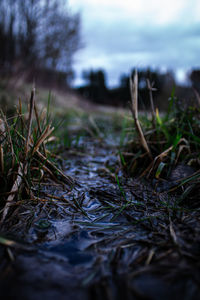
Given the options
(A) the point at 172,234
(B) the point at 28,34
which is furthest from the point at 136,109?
(B) the point at 28,34

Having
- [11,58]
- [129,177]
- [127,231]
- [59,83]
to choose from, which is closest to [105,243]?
[127,231]

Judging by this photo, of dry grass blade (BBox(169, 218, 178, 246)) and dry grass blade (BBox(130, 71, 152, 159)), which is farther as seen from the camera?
dry grass blade (BBox(130, 71, 152, 159))

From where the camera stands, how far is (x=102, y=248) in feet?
2.50

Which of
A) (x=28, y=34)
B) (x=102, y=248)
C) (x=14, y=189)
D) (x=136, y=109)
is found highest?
(x=28, y=34)

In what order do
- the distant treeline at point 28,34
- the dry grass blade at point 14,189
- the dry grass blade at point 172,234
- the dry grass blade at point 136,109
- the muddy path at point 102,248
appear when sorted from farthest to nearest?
the distant treeline at point 28,34 → the dry grass blade at point 136,109 → the dry grass blade at point 14,189 → the dry grass blade at point 172,234 → the muddy path at point 102,248

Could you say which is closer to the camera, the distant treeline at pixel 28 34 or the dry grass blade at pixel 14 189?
the dry grass blade at pixel 14 189

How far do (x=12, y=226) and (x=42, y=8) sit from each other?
36.2 feet

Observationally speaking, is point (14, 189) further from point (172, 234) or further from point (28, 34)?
point (28, 34)

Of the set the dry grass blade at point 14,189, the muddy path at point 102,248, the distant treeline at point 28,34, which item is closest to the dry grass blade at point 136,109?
the muddy path at point 102,248

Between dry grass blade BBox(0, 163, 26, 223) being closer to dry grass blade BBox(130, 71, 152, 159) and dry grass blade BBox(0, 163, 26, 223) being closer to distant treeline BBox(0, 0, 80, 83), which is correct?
dry grass blade BBox(130, 71, 152, 159)

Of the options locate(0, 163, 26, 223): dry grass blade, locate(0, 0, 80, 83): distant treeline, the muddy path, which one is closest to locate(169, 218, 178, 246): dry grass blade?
the muddy path

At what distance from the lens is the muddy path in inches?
22.9

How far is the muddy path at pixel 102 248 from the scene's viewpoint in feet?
1.91

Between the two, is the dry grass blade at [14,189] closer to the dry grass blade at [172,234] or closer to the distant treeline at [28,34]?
the dry grass blade at [172,234]
